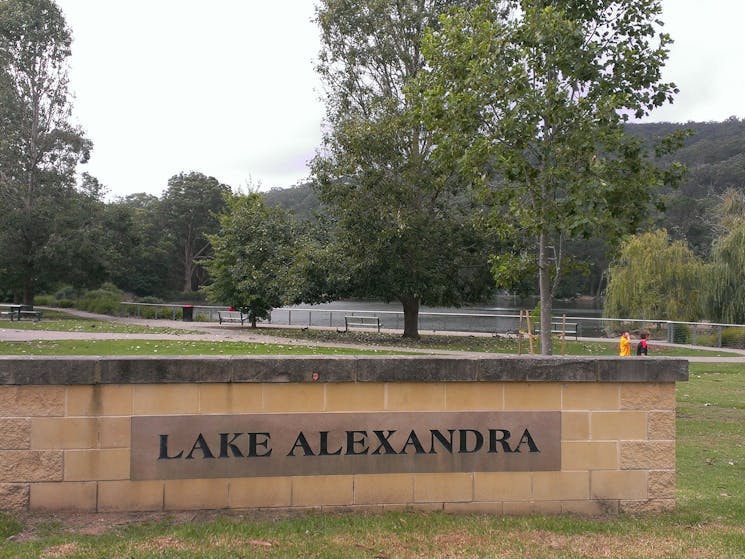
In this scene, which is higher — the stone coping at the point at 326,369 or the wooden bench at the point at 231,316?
the stone coping at the point at 326,369

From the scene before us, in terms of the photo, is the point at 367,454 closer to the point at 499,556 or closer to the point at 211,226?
the point at 499,556

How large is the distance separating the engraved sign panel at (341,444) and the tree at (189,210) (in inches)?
3229

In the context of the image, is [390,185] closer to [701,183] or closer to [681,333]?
[681,333]

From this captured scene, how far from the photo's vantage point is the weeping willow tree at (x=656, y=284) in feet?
113

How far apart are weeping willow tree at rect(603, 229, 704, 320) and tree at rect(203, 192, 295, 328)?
15.9m

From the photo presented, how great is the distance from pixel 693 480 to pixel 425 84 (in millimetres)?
9920

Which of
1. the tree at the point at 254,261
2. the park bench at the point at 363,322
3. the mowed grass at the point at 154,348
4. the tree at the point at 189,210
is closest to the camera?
→ the mowed grass at the point at 154,348

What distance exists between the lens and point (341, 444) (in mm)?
5156

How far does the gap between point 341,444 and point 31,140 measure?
1563 inches

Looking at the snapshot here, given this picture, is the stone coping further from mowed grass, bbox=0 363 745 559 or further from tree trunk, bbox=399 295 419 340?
tree trunk, bbox=399 295 419 340

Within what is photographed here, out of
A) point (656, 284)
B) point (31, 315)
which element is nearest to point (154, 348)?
point (31, 315)

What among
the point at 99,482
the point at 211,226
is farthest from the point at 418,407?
the point at 211,226

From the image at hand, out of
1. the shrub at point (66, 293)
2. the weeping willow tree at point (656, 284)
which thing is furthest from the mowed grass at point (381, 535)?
the shrub at point (66, 293)

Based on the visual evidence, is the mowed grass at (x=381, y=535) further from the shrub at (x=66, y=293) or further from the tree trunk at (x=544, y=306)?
the shrub at (x=66, y=293)
